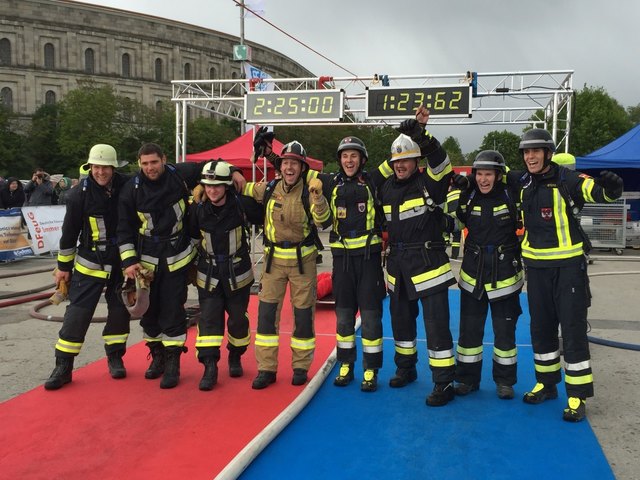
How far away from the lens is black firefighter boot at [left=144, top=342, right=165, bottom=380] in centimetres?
492

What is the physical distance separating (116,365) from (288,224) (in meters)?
2.01

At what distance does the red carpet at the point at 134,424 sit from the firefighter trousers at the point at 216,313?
1.09ft

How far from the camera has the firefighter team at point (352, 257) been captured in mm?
4148

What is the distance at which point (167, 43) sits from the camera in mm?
74000

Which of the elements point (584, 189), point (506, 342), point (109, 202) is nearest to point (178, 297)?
point (109, 202)

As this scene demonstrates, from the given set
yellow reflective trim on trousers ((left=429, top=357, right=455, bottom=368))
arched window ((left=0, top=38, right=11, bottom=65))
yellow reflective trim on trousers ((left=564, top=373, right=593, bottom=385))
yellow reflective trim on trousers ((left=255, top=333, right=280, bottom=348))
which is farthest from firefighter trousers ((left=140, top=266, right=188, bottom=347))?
arched window ((left=0, top=38, right=11, bottom=65))

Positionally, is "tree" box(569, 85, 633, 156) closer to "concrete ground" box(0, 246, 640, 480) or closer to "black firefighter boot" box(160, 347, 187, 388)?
"concrete ground" box(0, 246, 640, 480)

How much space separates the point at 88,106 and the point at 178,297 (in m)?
48.1

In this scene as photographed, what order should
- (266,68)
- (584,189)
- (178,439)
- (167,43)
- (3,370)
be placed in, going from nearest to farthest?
(178,439)
(584,189)
(3,370)
(167,43)
(266,68)

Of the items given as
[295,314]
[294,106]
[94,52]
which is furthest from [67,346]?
[94,52]

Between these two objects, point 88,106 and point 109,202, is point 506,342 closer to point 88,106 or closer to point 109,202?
point 109,202

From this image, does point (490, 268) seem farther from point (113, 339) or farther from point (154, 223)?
point (113, 339)

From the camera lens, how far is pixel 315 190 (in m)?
4.29

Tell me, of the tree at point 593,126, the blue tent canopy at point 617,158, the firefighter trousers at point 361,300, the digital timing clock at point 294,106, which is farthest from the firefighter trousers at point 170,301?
the tree at point 593,126
